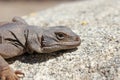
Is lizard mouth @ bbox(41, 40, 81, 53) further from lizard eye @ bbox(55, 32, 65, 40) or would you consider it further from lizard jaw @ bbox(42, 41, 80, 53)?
lizard eye @ bbox(55, 32, 65, 40)

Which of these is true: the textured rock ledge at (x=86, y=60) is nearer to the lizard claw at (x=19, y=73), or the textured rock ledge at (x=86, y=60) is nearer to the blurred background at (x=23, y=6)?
the lizard claw at (x=19, y=73)

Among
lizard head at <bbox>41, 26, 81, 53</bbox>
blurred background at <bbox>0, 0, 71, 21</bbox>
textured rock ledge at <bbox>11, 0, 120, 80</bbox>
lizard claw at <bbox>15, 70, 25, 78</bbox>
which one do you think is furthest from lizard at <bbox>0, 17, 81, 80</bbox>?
blurred background at <bbox>0, 0, 71, 21</bbox>

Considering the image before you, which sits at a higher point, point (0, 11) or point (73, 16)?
point (73, 16)

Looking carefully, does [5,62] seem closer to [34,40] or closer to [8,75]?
[8,75]

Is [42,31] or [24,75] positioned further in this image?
[42,31]

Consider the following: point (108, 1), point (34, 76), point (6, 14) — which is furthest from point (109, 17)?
point (6, 14)

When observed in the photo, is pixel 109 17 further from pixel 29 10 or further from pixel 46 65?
pixel 29 10
